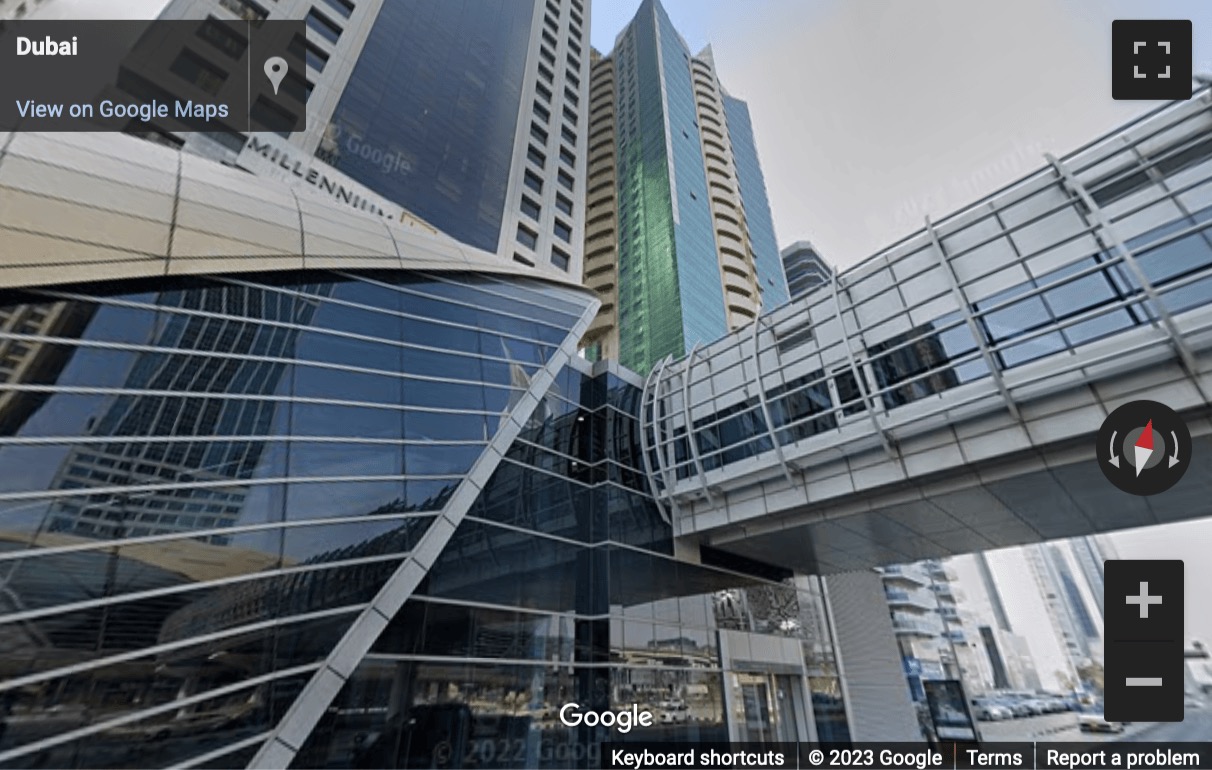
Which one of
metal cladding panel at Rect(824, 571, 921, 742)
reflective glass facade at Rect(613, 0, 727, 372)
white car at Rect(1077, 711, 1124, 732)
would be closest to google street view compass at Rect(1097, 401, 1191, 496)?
metal cladding panel at Rect(824, 571, 921, 742)

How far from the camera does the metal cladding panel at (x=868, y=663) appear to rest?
22.4 m

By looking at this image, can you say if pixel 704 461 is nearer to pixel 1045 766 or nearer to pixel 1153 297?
pixel 1153 297

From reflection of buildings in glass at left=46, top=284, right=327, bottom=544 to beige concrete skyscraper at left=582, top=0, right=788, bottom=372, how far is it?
37.2m

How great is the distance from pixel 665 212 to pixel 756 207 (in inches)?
951

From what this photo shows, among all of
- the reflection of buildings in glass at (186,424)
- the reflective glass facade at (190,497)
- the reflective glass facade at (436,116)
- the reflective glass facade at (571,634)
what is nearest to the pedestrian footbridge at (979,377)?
the reflective glass facade at (571,634)

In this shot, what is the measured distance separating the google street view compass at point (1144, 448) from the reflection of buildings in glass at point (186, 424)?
1345 centimetres

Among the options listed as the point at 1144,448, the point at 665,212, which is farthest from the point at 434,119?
the point at 665,212

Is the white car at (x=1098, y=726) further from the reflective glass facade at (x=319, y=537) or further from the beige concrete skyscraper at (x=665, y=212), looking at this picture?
the beige concrete skyscraper at (x=665, y=212)

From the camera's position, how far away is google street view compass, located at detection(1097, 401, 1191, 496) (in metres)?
8.25

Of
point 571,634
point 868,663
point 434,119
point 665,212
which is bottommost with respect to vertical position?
point 868,663

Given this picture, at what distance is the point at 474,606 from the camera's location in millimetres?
11844

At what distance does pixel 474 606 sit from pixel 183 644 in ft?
17.7

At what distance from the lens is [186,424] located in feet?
28.5

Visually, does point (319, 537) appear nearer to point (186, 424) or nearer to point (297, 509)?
point (297, 509)
